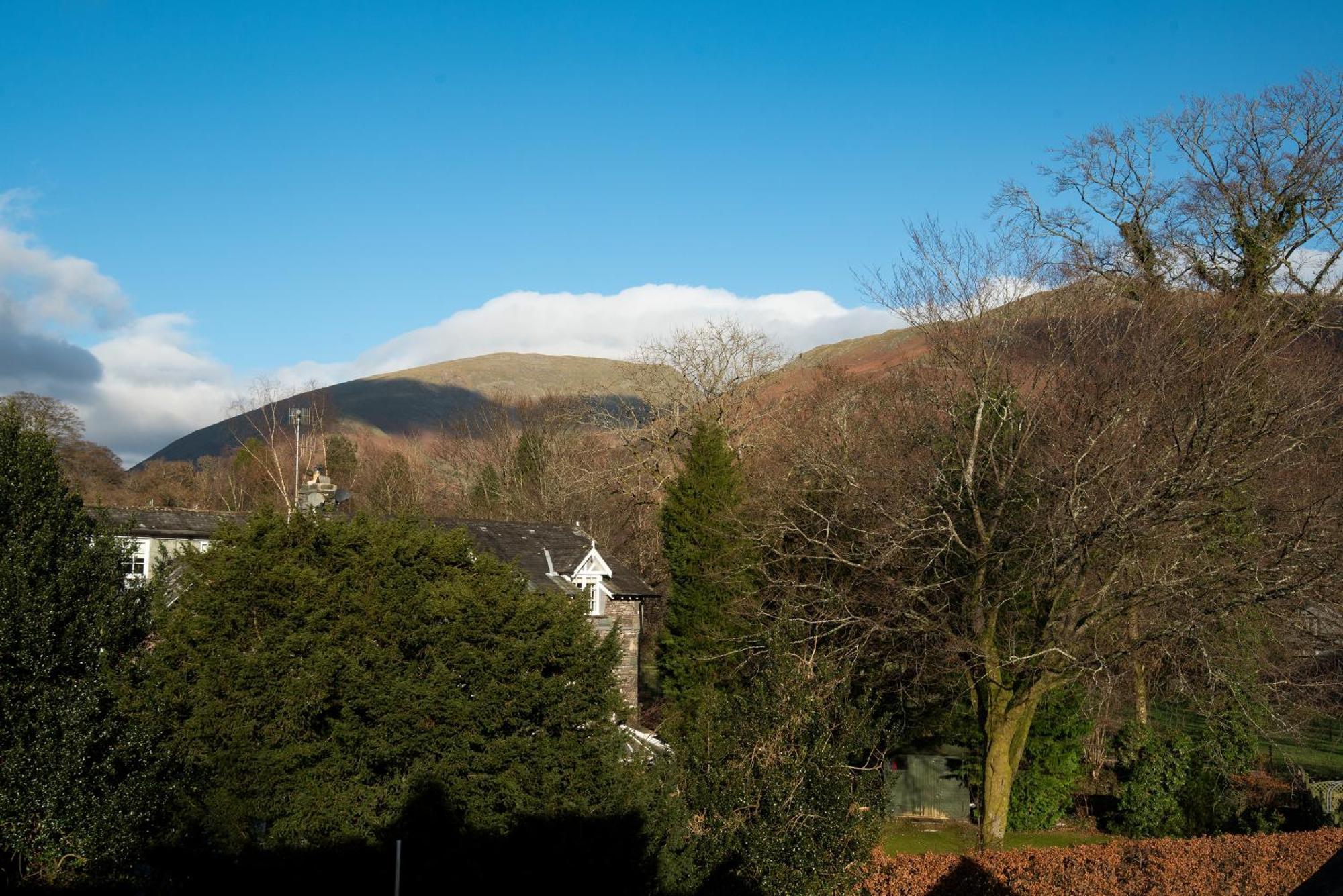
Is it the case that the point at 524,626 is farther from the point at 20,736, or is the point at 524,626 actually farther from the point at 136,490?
the point at 136,490

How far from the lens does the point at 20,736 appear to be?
47.1 ft

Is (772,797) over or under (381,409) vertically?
under

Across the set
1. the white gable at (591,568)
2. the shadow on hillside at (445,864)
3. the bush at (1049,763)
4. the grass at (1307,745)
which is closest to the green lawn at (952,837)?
the bush at (1049,763)

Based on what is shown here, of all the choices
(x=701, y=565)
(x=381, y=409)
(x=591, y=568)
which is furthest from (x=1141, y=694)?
(x=381, y=409)

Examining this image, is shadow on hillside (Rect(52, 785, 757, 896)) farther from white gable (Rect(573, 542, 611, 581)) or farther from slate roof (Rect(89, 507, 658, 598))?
white gable (Rect(573, 542, 611, 581))

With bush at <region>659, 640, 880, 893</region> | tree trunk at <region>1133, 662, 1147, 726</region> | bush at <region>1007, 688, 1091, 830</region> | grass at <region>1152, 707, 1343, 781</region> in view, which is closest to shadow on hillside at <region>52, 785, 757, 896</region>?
bush at <region>659, 640, 880, 893</region>

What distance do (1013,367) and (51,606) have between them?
17157 mm

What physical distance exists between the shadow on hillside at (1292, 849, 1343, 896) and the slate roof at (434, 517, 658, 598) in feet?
79.7

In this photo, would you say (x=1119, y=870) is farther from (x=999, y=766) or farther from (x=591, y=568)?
(x=591, y=568)

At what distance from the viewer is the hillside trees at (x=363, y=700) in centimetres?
1465

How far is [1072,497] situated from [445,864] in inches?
464

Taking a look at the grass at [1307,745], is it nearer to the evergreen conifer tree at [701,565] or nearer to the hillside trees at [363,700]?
the evergreen conifer tree at [701,565]

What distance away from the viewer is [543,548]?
31.8 metres

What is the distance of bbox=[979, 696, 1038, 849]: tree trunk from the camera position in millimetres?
20141
